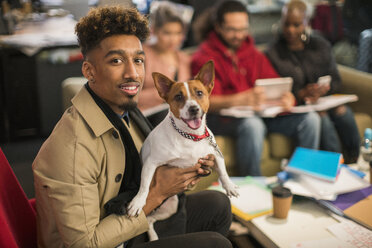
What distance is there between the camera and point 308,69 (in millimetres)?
2723

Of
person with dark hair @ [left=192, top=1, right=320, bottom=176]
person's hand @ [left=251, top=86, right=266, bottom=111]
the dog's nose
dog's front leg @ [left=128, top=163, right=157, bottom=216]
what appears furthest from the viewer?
person with dark hair @ [left=192, top=1, right=320, bottom=176]

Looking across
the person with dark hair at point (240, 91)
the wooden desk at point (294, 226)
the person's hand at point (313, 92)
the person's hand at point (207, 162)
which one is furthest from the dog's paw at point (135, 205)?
the person's hand at point (313, 92)

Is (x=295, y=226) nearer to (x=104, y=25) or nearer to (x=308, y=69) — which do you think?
(x=104, y=25)

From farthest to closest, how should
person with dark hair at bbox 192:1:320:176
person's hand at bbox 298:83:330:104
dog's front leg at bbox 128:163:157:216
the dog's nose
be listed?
1. person's hand at bbox 298:83:330:104
2. person with dark hair at bbox 192:1:320:176
3. dog's front leg at bbox 128:163:157:216
4. the dog's nose

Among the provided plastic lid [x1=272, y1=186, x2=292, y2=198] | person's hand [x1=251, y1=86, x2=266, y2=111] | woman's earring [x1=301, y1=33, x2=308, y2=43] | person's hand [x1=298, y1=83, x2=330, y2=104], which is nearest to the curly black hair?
plastic lid [x1=272, y1=186, x2=292, y2=198]

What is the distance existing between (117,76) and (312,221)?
1036 millimetres

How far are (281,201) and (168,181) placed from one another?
61 cm

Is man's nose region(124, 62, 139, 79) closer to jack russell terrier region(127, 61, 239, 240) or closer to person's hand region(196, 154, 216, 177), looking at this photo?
jack russell terrier region(127, 61, 239, 240)

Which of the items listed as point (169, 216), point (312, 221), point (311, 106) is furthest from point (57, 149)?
point (311, 106)

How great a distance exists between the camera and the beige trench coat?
105 centimetres

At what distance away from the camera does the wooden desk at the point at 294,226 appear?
152cm

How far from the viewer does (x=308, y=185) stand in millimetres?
1755

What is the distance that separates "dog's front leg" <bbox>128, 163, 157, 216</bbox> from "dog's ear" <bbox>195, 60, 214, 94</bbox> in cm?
27

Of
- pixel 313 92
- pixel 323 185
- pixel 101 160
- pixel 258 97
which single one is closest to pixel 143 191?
pixel 101 160
